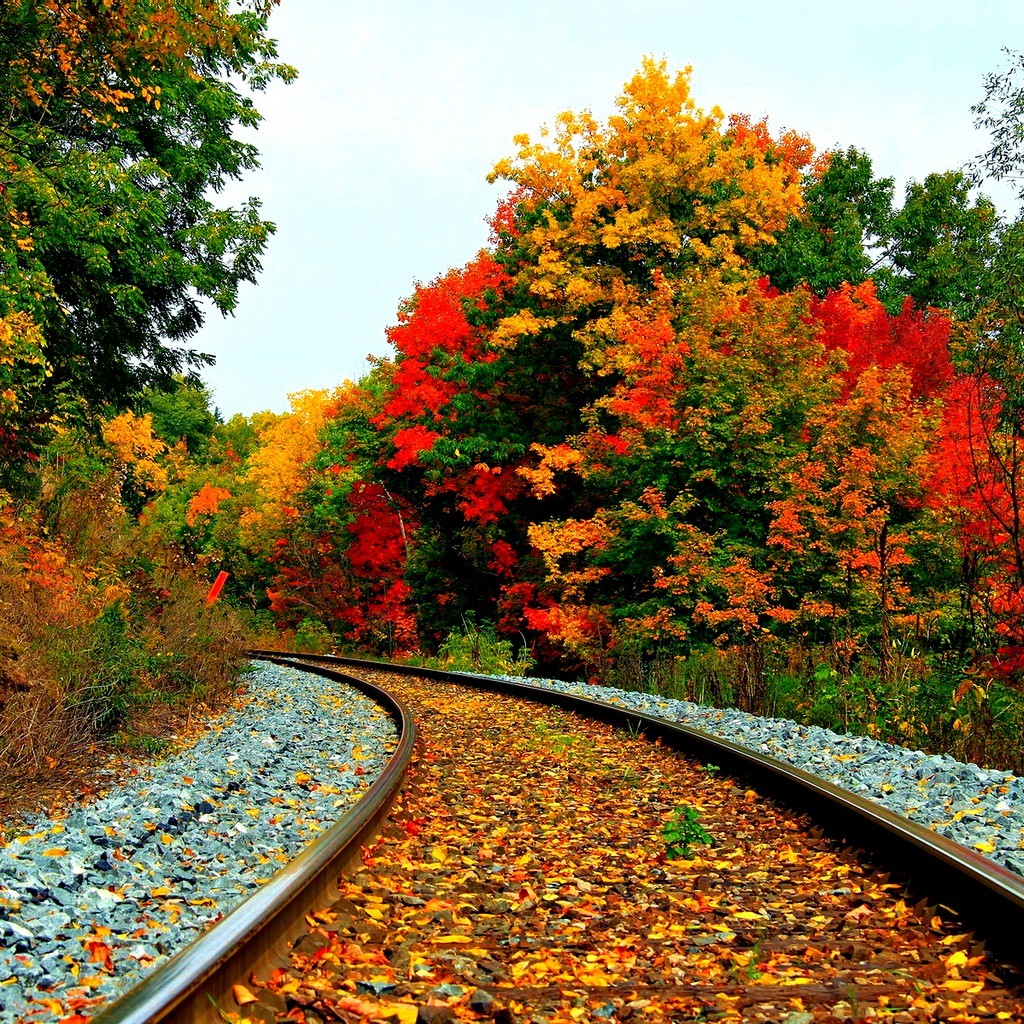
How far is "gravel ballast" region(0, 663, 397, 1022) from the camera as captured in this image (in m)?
3.56

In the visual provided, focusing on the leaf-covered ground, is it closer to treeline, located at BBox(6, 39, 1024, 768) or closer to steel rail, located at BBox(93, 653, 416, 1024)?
steel rail, located at BBox(93, 653, 416, 1024)

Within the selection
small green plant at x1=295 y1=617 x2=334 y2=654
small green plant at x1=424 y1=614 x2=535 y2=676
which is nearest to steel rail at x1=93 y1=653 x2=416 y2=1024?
small green plant at x1=424 y1=614 x2=535 y2=676

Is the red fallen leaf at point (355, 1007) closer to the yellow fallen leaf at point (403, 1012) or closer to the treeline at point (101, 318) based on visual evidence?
the yellow fallen leaf at point (403, 1012)

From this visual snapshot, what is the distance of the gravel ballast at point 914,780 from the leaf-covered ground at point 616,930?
2.29ft

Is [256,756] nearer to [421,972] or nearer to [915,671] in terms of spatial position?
[421,972]

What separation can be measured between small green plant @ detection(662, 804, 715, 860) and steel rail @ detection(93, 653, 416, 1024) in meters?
1.84

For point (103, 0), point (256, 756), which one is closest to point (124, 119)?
point (103, 0)

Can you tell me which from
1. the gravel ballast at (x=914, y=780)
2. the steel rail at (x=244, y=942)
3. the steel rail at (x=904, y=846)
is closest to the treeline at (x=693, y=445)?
the gravel ballast at (x=914, y=780)

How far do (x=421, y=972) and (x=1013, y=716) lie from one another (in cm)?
746

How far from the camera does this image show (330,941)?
Result: 13.5ft

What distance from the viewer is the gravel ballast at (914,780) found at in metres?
5.52

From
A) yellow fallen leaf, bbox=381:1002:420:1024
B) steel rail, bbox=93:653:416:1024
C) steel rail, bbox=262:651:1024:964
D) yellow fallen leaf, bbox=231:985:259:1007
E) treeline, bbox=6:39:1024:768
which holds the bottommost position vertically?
yellow fallen leaf, bbox=381:1002:420:1024

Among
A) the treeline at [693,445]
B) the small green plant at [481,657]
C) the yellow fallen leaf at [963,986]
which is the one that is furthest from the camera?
the small green plant at [481,657]

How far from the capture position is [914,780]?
278 inches
